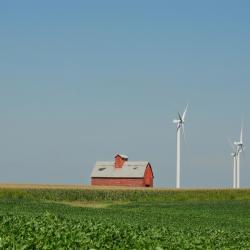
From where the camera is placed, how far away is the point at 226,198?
9581cm

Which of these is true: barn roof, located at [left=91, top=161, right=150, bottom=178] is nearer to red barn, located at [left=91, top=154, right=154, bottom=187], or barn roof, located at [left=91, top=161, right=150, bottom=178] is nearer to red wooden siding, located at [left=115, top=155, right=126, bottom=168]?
red barn, located at [left=91, top=154, right=154, bottom=187]

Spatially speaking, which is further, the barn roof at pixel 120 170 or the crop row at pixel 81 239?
the barn roof at pixel 120 170

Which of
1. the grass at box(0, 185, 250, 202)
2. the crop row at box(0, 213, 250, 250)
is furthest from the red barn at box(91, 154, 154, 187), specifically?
the crop row at box(0, 213, 250, 250)

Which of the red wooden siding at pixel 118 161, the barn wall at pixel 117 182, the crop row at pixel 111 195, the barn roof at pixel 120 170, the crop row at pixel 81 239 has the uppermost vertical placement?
the red wooden siding at pixel 118 161

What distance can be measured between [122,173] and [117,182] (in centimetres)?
171

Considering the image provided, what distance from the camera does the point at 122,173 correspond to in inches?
4673

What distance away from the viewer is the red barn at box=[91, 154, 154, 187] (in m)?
117

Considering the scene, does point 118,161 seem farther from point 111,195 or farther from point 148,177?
point 111,195

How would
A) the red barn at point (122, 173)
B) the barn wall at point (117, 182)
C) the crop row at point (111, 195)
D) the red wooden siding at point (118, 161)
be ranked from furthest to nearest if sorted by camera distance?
the red wooden siding at point (118, 161), the red barn at point (122, 173), the barn wall at point (117, 182), the crop row at point (111, 195)

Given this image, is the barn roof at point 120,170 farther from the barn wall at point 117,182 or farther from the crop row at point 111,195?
the crop row at point 111,195

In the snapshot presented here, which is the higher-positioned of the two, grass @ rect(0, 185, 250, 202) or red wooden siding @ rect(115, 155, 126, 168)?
red wooden siding @ rect(115, 155, 126, 168)

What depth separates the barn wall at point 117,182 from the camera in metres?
117

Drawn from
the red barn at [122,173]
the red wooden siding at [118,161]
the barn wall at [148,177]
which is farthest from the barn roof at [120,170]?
the barn wall at [148,177]

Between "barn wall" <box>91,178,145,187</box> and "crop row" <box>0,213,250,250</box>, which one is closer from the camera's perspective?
"crop row" <box>0,213,250,250</box>
